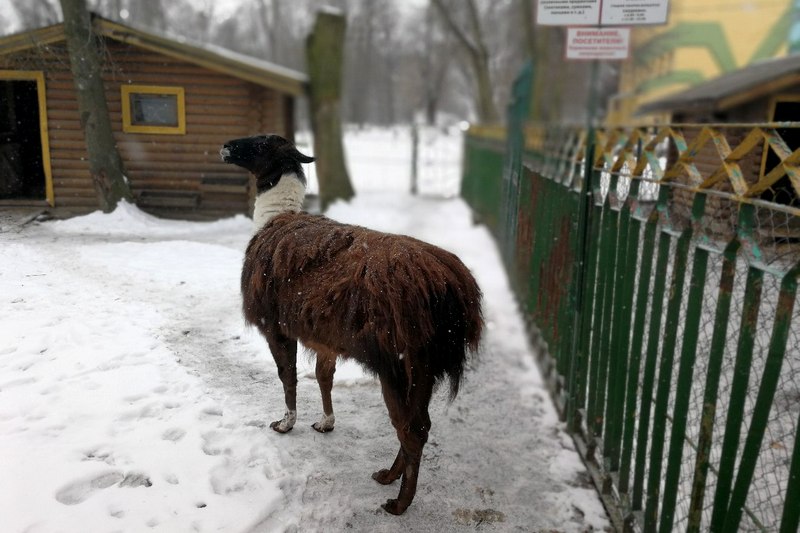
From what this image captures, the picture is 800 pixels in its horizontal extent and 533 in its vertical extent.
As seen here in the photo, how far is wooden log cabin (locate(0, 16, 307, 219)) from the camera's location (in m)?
3.09

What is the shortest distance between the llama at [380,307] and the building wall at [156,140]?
2.76ft

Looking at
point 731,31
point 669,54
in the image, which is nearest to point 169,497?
point 669,54

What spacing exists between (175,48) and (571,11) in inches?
122

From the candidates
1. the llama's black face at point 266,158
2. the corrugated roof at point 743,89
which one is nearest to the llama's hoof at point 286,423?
the llama's black face at point 266,158

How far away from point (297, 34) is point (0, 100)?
7988 mm

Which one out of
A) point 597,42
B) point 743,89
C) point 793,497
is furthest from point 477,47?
point 793,497

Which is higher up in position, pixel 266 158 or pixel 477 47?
pixel 477 47

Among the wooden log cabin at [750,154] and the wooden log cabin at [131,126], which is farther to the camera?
the wooden log cabin at [131,126]

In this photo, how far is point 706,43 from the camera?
1507 inches

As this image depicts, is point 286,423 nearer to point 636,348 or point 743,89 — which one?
point 636,348

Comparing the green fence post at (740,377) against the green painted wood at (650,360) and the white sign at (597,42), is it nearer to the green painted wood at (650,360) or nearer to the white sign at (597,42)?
the green painted wood at (650,360)

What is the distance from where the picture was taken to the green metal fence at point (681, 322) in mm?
1987

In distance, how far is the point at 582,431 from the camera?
3.90 meters

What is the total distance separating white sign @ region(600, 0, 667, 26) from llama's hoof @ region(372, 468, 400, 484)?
11.2 feet
